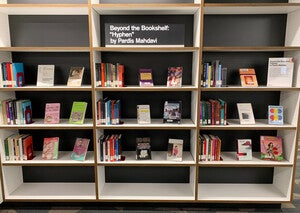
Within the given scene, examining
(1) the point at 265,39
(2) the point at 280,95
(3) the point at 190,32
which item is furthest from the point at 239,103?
(3) the point at 190,32

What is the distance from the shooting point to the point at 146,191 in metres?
2.74

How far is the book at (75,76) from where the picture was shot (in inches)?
101

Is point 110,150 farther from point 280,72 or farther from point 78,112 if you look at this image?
point 280,72

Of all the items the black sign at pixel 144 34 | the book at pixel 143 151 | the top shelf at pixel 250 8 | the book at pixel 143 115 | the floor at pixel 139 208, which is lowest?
the floor at pixel 139 208

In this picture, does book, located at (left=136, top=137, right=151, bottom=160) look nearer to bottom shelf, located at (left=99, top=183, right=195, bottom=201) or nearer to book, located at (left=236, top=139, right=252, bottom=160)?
bottom shelf, located at (left=99, top=183, right=195, bottom=201)

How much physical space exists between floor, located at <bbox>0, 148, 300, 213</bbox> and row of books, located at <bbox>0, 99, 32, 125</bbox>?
994 mm

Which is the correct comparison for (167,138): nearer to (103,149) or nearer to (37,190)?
(103,149)

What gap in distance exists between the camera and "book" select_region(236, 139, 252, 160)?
2627mm

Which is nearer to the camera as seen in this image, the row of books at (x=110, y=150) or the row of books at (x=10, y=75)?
the row of books at (x=10, y=75)

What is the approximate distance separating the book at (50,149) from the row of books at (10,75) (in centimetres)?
69

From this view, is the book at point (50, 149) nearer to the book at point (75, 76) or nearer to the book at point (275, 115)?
the book at point (75, 76)

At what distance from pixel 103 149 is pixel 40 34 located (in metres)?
1.49

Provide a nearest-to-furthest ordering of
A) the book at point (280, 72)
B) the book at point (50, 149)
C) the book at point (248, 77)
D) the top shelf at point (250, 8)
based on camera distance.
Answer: the top shelf at point (250, 8) → the book at point (280, 72) → the book at point (248, 77) → the book at point (50, 149)

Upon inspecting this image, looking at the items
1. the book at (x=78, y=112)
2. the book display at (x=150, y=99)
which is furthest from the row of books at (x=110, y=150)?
the book at (x=78, y=112)
